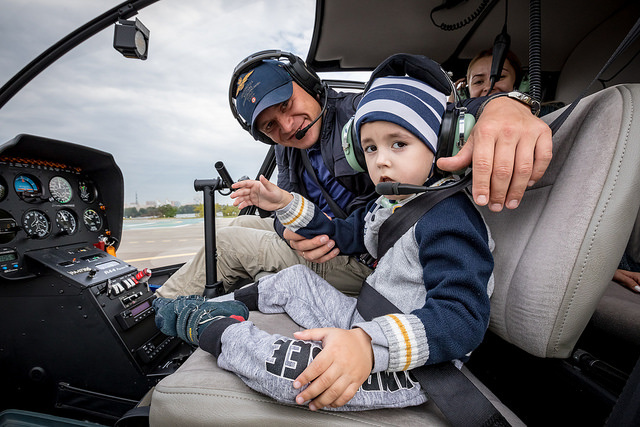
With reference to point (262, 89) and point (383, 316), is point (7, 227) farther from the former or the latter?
point (383, 316)

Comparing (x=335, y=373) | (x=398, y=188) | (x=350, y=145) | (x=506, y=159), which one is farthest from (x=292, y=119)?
(x=335, y=373)

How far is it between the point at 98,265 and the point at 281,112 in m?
1.16

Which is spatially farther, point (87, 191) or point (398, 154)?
point (87, 191)

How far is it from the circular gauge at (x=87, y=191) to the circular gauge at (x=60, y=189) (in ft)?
0.25

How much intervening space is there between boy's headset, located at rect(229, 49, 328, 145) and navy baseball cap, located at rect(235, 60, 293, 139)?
0.03 metres

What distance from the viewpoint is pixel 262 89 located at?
114 centimetres

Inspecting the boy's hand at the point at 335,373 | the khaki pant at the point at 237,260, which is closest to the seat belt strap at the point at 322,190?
the khaki pant at the point at 237,260

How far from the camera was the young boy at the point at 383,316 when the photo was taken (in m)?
0.53

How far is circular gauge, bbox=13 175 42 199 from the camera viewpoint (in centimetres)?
134

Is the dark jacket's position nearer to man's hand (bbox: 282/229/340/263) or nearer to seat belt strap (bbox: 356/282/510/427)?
man's hand (bbox: 282/229/340/263)

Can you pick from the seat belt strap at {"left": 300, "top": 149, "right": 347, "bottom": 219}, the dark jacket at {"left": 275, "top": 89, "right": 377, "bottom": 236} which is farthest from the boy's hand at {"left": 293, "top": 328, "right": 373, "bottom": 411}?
the seat belt strap at {"left": 300, "top": 149, "right": 347, "bottom": 219}

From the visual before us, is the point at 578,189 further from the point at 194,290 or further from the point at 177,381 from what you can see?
the point at 194,290

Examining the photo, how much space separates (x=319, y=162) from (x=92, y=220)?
4.42 feet

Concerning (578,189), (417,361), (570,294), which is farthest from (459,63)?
(417,361)
